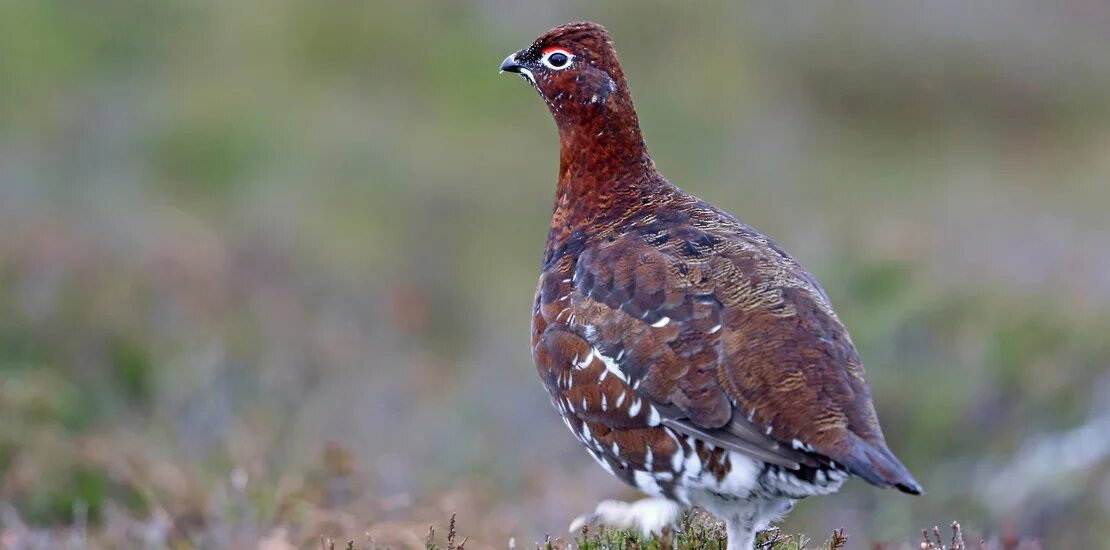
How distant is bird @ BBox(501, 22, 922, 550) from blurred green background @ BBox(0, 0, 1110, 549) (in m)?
1.29

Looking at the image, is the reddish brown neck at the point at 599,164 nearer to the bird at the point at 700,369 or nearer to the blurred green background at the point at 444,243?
the bird at the point at 700,369

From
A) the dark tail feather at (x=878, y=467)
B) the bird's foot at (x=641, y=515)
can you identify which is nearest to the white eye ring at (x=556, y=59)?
the bird's foot at (x=641, y=515)

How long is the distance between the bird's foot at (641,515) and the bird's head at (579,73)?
1.60 m

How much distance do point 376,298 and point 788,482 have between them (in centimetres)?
899

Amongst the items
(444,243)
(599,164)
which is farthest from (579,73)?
(444,243)

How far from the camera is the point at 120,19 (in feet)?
56.5

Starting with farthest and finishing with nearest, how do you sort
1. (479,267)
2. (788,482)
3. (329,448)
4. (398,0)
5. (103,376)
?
(398,0), (479,267), (103,376), (329,448), (788,482)

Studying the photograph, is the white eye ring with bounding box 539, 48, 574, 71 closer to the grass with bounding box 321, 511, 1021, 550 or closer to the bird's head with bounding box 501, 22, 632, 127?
the bird's head with bounding box 501, 22, 632, 127

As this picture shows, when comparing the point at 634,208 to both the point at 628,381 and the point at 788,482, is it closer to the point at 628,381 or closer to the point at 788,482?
the point at 628,381

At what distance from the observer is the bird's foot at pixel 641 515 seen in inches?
186

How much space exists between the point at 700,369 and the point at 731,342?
0.13 meters

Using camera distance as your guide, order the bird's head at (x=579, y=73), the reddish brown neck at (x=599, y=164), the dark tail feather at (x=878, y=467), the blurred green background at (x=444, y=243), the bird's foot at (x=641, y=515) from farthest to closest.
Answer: the blurred green background at (x=444, y=243) < the bird's head at (x=579, y=73) < the reddish brown neck at (x=599, y=164) < the bird's foot at (x=641, y=515) < the dark tail feather at (x=878, y=467)

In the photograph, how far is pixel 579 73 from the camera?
560 cm

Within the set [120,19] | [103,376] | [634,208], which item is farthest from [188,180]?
[634,208]
